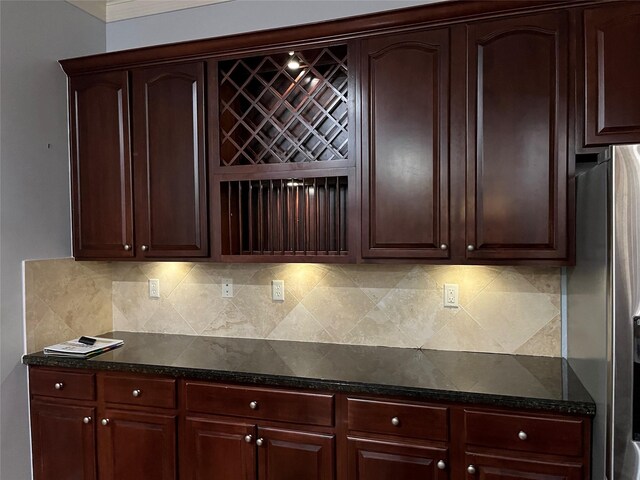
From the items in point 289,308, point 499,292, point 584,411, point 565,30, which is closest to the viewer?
point 584,411

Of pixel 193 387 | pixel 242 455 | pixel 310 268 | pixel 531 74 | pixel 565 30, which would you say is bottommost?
pixel 242 455

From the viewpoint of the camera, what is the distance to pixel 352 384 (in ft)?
6.04

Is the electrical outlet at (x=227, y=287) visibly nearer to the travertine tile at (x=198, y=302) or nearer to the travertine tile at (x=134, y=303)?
the travertine tile at (x=198, y=302)

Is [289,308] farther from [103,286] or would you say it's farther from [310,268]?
[103,286]

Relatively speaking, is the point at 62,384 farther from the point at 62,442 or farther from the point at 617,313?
the point at 617,313

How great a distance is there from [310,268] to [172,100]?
1.13m

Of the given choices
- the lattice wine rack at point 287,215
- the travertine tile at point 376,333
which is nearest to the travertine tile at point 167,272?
the lattice wine rack at point 287,215

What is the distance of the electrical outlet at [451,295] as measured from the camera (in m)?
2.27

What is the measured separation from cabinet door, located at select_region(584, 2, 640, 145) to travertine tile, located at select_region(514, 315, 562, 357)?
86cm

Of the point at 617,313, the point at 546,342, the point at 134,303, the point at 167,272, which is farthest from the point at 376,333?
the point at 134,303

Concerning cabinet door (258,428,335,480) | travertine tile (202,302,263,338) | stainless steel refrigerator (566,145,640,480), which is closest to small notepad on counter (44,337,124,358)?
travertine tile (202,302,263,338)

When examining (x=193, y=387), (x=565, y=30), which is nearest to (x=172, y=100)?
(x=193, y=387)

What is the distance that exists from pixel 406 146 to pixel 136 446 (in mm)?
1874

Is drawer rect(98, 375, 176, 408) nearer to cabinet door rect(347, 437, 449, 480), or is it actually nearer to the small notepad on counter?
the small notepad on counter
